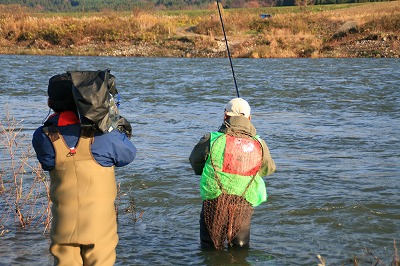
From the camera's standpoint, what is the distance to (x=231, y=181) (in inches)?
220

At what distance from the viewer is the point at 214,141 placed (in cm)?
551

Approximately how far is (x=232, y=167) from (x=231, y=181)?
126 mm

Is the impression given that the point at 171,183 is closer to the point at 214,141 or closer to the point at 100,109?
the point at 214,141

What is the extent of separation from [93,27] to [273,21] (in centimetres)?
1264

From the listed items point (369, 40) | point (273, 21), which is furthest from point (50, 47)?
point (369, 40)

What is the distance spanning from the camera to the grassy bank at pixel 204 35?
39812 mm

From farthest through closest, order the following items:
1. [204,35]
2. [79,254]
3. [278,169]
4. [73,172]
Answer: [204,35] → [278,169] → [79,254] → [73,172]

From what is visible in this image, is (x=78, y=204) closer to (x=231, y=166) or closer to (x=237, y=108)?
(x=231, y=166)

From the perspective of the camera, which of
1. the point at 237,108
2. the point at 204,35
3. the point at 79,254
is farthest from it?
the point at 204,35

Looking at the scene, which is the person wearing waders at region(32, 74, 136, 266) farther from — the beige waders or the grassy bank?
the grassy bank

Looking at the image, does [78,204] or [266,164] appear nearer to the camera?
[78,204]

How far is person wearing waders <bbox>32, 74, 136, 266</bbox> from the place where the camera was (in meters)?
4.40

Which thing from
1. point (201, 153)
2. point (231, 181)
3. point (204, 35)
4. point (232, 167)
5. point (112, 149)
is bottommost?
point (204, 35)

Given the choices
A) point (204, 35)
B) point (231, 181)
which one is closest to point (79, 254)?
point (231, 181)
